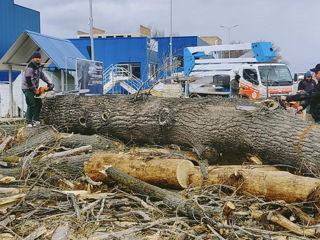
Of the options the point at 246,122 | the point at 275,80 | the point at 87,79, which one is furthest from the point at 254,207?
the point at 275,80

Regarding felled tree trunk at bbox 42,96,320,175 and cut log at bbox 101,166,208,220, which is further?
felled tree trunk at bbox 42,96,320,175

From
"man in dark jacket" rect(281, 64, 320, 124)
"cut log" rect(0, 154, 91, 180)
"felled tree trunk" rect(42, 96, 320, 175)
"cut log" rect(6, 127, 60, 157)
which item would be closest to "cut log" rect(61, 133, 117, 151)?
"cut log" rect(6, 127, 60, 157)

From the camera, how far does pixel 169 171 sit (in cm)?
571

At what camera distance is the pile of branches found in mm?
4641

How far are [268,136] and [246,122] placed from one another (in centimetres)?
48

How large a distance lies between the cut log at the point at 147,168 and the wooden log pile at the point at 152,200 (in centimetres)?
1

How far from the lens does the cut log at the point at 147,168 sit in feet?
18.8

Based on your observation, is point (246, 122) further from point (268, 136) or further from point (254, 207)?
point (254, 207)

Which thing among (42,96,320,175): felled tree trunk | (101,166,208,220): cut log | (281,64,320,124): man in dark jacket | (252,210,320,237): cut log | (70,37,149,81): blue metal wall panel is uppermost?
(70,37,149,81): blue metal wall panel

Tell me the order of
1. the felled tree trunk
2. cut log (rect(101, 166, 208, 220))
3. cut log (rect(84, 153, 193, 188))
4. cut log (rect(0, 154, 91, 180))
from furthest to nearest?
cut log (rect(0, 154, 91, 180)) → the felled tree trunk → cut log (rect(84, 153, 193, 188)) → cut log (rect(101, 166, 208, 220))

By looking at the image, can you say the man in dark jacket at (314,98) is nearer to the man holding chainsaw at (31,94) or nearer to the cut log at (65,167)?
the cut log at (65,167)

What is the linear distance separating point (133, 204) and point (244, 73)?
1401 cm

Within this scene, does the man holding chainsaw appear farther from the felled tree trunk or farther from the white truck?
the white truck

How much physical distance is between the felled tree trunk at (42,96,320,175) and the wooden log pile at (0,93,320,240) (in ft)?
0.66
